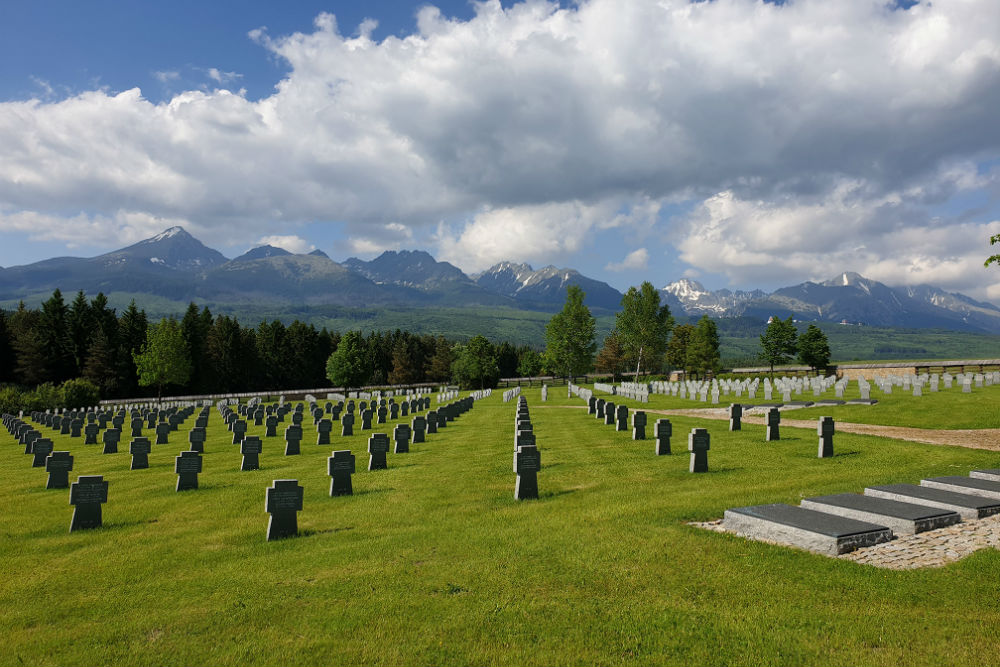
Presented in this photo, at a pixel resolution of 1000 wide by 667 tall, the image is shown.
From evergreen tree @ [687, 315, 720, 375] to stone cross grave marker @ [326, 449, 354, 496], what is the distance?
78702mm

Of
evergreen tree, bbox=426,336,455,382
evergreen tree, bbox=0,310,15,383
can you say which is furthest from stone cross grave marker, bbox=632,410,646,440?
evergreen tree, bbox=426,336,455,382

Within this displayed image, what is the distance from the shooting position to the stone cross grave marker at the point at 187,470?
13736mm

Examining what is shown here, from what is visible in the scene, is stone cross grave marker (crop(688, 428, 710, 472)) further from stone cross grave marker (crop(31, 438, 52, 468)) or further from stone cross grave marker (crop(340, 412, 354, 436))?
stone cross grave marker (crop(31, 438, 52, 468))

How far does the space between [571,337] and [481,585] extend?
74.0 metres

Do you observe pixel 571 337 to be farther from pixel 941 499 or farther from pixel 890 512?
pixel 890 512

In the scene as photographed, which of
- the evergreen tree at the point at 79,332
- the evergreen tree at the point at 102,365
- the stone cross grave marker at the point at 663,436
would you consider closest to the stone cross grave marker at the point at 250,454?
the stone cross grave marker at the point at 663,436

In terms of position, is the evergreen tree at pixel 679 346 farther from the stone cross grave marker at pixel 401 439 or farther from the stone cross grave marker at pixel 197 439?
the stone cross grave marker at pixel 197 439

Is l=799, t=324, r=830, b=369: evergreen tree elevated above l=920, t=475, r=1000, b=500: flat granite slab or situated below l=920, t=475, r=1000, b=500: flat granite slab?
above

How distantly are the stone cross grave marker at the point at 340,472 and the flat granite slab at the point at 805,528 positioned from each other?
7.56 m

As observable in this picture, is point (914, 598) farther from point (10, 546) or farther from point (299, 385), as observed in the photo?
point (299, 385)

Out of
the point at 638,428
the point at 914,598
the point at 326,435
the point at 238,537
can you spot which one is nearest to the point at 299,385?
the point at 326,435

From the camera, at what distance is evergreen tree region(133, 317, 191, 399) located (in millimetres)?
70812

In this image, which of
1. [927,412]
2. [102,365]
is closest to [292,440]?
[927,412]

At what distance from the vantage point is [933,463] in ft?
43.8
